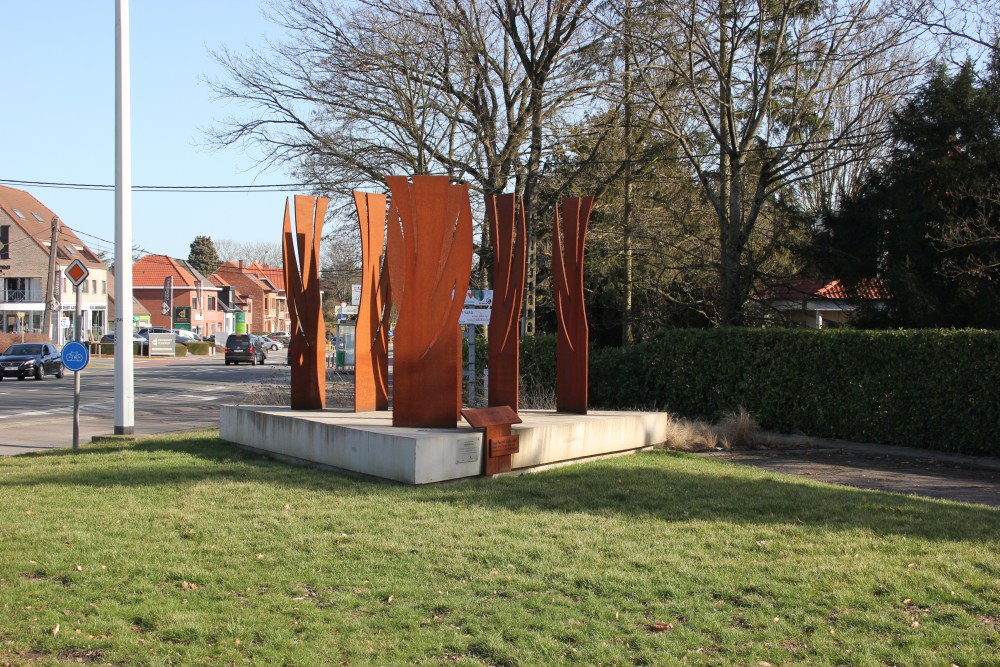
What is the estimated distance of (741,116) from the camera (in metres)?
21.6

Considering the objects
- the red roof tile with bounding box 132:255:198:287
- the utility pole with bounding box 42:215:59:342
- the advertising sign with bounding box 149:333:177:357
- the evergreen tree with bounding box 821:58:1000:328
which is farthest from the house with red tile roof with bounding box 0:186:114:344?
the evergreen tree with bounding box 821:58:1000:328

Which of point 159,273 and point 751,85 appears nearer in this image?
point 751,85

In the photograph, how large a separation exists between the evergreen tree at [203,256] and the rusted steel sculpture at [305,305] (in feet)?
374

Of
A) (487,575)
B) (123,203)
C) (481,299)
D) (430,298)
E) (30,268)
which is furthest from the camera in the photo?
(30,268)

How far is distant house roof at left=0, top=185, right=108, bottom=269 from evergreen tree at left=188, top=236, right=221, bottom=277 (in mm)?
45354

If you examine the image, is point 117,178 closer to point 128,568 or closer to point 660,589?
point 128,568

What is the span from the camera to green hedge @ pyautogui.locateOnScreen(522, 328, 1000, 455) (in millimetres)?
13836

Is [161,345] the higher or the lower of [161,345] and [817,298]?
the lower

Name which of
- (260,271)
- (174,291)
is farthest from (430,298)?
(260,271)

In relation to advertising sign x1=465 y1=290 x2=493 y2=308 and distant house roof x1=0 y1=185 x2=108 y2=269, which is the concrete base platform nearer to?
advertising sign x1=465 y1=290 x2=493 y2=308

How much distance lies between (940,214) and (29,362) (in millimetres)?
32886

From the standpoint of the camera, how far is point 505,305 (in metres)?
11.7

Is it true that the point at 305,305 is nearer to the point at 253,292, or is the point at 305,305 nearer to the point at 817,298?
the point at 817,298

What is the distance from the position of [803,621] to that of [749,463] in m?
8.08
